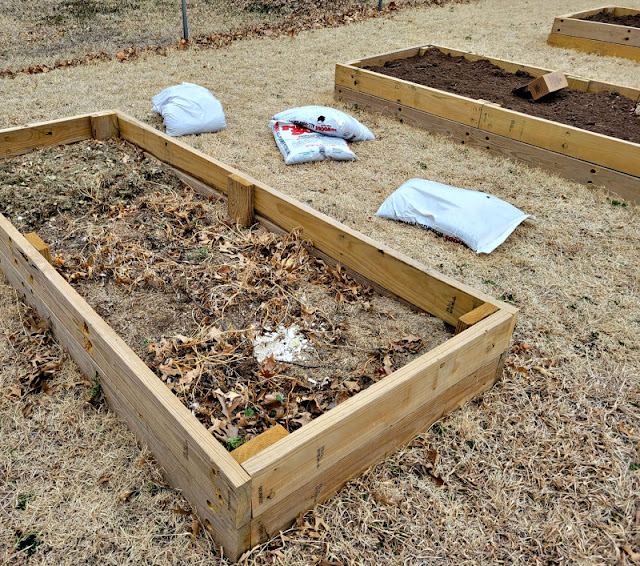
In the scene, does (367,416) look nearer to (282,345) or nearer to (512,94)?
(282,345)

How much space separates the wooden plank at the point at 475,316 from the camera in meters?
2.64

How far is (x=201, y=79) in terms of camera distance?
782 cm

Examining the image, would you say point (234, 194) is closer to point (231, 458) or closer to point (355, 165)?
point (355, 165)

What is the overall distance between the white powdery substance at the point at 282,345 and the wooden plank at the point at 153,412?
73 centimetres

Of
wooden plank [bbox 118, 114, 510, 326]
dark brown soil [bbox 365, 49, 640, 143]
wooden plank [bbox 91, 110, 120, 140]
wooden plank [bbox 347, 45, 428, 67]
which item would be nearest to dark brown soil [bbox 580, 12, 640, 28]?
dark brown soil [bbox 365, 49, 640, 143]

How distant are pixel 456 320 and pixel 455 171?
9.45 feet

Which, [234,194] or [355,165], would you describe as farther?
[355,165]

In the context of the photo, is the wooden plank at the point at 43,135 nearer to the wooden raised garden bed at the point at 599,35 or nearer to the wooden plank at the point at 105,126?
the wooden plank at the point at 105,126

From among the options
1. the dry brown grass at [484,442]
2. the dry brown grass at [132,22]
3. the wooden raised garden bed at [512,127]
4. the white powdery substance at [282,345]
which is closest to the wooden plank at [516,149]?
the wooden raised garden bed at [512,127]

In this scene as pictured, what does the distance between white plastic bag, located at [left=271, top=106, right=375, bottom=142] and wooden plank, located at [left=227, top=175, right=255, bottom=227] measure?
80.7 inches

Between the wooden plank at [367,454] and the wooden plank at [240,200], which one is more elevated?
the wooden plank at [240,200]

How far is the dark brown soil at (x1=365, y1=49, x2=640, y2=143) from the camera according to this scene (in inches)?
233

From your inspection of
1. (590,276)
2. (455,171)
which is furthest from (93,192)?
(590,276)

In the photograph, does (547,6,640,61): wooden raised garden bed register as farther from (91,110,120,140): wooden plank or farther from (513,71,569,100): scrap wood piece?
(91,110,120,140): wooden plank
